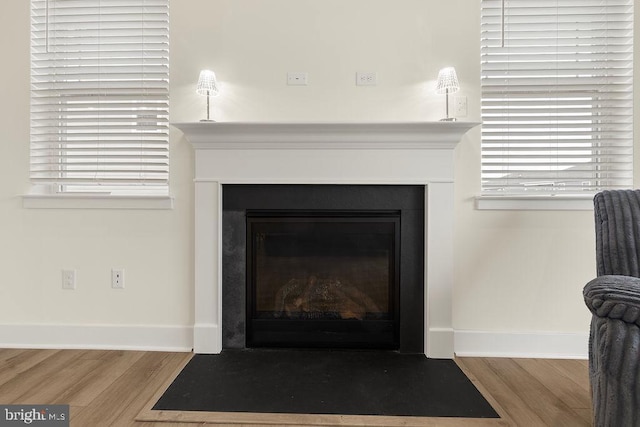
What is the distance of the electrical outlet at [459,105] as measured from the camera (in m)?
2.17

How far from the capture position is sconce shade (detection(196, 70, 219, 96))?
82.3 inches

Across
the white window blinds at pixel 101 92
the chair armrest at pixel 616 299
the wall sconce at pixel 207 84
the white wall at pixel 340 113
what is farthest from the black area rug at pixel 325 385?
the wall sconce at pixel 207 84

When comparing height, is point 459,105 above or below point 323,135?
above

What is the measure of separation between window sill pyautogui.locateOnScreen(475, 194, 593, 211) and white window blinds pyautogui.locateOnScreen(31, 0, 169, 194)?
6.45 ft

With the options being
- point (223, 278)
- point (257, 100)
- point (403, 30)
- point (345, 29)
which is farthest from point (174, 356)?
point (403, 30)

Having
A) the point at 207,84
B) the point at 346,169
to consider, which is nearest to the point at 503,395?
the point at 346,169

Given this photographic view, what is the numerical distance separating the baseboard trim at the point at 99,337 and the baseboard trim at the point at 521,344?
1.66 metres

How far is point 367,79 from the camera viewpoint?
2.17 metres

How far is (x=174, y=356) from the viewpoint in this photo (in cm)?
212

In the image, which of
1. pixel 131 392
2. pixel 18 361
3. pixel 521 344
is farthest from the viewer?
Result: pixel 521 344

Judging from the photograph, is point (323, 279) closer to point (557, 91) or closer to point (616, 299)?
point (616, 299)

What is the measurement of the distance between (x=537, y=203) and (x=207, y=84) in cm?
205

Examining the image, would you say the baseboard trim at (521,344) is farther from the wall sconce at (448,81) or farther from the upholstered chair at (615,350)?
the wall sconce at (448,81)

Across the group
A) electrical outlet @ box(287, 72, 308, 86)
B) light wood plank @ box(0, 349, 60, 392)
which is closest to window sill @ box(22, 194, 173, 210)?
light wood plank @ box(0, 349, 60, 392)
